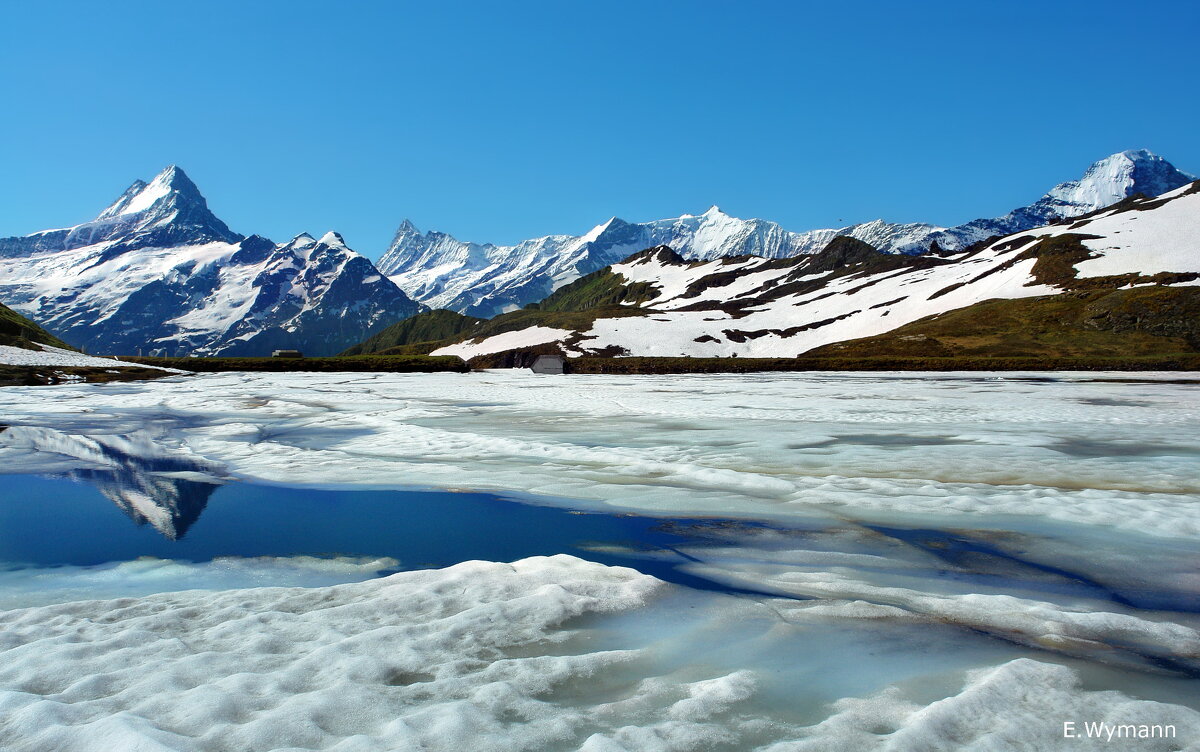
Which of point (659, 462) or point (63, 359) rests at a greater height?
point (63, 359)

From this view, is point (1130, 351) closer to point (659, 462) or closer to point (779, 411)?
point (779, 411)

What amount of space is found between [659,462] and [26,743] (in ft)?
39.7

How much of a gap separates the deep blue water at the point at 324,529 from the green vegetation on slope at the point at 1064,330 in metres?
87.4

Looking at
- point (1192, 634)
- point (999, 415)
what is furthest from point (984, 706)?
point (999, 415)

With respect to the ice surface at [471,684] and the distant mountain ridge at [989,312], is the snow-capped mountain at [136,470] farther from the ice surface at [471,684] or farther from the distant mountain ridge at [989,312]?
the distant mountain ridge at [989,312]

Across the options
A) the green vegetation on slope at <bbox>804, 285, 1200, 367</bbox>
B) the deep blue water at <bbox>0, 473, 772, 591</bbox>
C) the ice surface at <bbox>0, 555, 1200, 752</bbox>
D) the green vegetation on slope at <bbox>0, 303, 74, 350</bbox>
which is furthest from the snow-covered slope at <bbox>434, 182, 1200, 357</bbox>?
the ice surface at <bbox>0, 555, 1200, 752</bbox>

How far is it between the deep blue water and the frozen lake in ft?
0.24

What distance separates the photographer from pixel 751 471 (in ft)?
45.3

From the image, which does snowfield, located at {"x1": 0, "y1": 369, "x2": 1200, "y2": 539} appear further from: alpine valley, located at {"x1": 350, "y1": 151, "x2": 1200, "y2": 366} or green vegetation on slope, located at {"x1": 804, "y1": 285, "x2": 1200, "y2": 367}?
alpine valley, located at {"x1": 350, "y1": 151, "x2": 1200, "y2": 366}

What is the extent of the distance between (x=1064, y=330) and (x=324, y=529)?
10618 cm

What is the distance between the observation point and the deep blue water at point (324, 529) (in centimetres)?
854

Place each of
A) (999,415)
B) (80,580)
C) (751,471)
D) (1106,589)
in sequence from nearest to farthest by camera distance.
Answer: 1. (1106,589)
2. (80,580)
3. (751,471)
4. (999,415)

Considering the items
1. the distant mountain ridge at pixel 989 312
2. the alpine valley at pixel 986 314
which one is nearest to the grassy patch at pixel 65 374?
the distant mountain ridge at pixel 989 312

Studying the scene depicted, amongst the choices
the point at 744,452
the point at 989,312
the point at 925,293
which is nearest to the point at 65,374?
the point at 744,452
